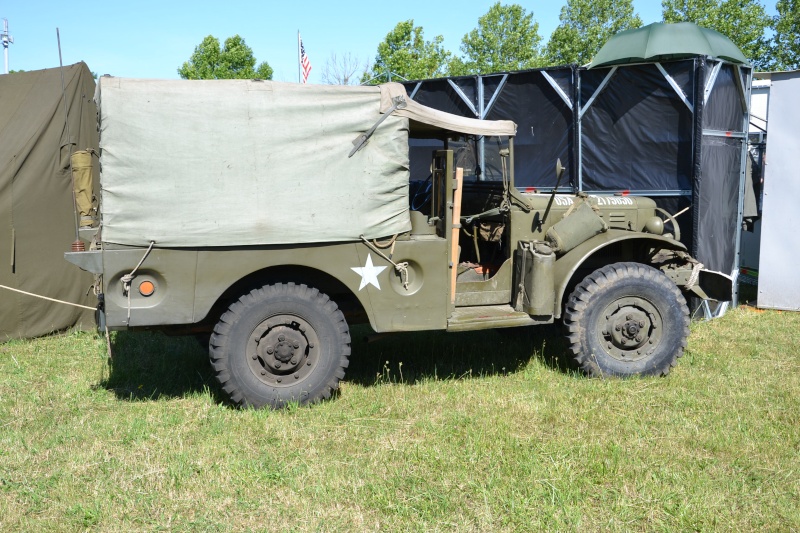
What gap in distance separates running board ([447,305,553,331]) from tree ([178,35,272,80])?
78.7ft

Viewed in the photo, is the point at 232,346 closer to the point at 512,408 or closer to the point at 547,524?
the point at 512,408

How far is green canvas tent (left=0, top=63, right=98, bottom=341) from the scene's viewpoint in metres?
7.63

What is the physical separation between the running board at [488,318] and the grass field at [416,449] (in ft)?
1.77

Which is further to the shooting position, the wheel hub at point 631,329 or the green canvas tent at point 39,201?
the green canvas tent at point 39,201

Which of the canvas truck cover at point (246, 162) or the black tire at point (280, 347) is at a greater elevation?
the canvas truck cover at point (246, 162)

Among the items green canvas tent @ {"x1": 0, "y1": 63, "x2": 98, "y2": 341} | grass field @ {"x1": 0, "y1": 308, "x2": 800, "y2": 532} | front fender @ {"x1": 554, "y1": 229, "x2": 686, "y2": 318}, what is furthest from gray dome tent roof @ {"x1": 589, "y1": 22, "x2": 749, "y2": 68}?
green canvas tent @ {"x1": 0, "y1": 63, "x2": 98, "y2": 341}

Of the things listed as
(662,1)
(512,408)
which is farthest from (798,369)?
(662,1)

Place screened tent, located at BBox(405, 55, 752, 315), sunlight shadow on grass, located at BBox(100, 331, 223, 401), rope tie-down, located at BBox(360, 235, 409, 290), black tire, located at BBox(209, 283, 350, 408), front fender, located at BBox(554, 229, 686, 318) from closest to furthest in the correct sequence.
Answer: black tire, located at BBox(209, 283, 350, 408), rope tie-down, located at BBox(360, 235, 409, 290), front fender, located at BBox(554, 229, 686, 318), sunlight shadow on grass, located at BBox(100, 331, 223, 401), screened tent, located at BBox(405, 55, 752, 315)

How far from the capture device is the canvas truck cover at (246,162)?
15.8 ft

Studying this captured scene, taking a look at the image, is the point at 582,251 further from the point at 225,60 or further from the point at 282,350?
the point at 225,60

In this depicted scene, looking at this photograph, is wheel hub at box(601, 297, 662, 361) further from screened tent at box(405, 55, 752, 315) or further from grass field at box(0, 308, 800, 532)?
screened tent at box(405, 55, 752, 315)

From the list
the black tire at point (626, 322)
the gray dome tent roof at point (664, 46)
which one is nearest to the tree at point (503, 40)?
the gray dome tent roof at point (664, 46)

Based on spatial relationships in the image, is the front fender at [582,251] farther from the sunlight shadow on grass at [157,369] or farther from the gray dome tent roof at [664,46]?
the gray dome tent roof at [664,46]

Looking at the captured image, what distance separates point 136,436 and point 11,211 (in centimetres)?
398
